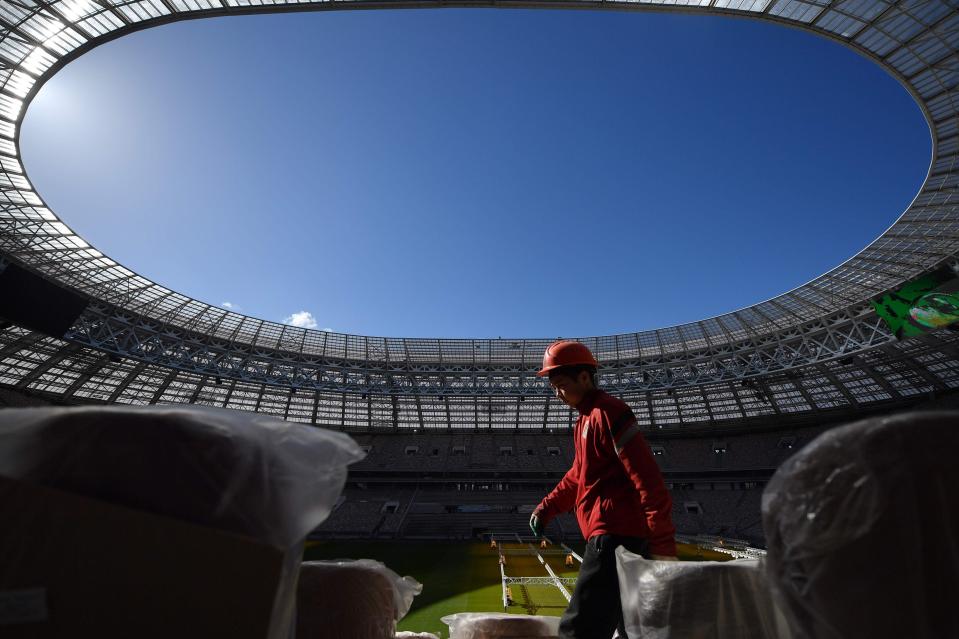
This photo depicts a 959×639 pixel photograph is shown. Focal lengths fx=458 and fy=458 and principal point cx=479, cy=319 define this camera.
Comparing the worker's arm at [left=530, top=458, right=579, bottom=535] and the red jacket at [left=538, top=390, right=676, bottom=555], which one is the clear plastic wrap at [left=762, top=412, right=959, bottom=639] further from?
the worker's arm at [left=530, top=458, right=579, bottom=535]

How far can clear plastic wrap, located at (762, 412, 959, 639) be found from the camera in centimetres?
126

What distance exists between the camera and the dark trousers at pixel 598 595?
270 cm

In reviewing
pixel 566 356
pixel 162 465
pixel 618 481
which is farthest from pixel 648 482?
pixel 162 465

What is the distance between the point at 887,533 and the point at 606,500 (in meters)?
1.87

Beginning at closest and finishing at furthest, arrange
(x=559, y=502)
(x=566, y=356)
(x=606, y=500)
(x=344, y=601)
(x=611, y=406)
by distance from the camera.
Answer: (x=344, y=601) → (x=606, y=500) → (x=611, y=406) → (x=566, y=356) → (x=559, y=502)

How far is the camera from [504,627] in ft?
12.3

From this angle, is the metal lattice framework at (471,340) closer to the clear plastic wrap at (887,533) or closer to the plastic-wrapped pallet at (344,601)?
the plastic-wrapped pallet at (344,601)

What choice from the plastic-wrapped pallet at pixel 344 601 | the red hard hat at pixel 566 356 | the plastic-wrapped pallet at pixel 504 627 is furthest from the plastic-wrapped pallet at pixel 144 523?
the plastic-wrapped pallet at pixel 504 627

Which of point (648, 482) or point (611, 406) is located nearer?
point (648, 482)

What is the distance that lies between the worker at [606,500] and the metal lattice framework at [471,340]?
11.7 m

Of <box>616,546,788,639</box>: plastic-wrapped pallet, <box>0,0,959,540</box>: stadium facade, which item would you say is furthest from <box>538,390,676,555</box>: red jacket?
<box>0,0,959,540</box>: stadium facade

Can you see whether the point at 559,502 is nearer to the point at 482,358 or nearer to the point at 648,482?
the point at 648,482

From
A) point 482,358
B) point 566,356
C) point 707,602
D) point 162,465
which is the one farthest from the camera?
point 482,358

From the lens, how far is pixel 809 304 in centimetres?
2417
